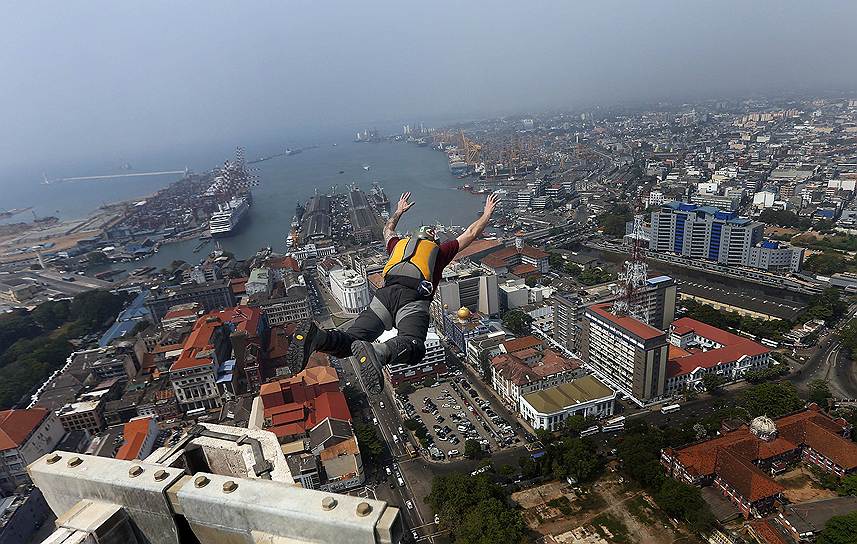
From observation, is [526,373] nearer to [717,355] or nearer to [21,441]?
[717,355]

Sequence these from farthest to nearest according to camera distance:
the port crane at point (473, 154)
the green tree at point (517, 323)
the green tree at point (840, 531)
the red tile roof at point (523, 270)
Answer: the port crane at point (473, 154) < the red tile roof at point (523, 270) < the green tree at point (517, 323) < the green tree at point (840, 531)

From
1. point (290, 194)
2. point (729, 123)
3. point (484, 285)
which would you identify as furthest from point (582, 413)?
point (729, 123)

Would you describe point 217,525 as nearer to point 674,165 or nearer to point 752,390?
point 752,390

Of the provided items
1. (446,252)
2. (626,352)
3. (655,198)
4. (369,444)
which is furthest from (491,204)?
(655,198)

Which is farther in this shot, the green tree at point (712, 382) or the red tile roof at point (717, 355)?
the red tile roof at point (717, 355)

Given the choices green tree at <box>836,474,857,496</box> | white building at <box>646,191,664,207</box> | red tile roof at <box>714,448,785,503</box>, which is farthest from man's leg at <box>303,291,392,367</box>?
white building at <box>646,191,664,207</box>

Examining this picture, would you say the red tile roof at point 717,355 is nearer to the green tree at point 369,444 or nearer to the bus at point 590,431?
the bus at point 590,431

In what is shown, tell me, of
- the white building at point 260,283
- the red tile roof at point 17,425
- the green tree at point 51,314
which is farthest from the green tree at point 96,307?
the red tile roof at point 17,425
